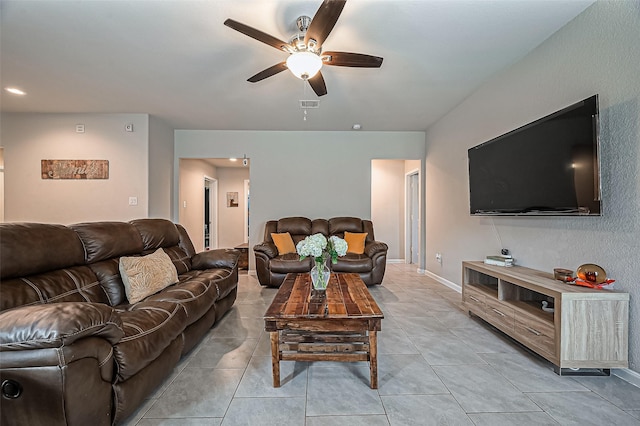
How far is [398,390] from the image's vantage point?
1.70 meters

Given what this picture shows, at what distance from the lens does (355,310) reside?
5.92ft

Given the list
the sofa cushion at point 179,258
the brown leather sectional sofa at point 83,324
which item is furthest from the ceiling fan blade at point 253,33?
the sofa cushion at point 179,258

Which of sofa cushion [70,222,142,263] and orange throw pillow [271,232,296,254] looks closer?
sofa cushion [70,222,142,263]

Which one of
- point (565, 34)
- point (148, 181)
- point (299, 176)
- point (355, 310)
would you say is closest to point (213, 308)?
point (355, 310)

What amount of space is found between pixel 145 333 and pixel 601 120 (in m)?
3.15

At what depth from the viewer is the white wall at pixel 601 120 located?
177cm

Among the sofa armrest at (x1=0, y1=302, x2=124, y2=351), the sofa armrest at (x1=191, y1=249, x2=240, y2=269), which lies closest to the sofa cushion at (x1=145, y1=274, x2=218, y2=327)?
the sofa armrest at (x1=191, y1=249, x2=240, y2=269)

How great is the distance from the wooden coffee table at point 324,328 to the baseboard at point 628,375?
1581 mm

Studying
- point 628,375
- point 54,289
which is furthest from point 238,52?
point 628,375

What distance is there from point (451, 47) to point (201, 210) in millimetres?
5650

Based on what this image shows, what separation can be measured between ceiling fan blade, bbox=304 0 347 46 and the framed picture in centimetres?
585

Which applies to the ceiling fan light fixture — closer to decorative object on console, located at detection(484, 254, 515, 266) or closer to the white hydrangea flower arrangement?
the white hydrangea flower arrangement

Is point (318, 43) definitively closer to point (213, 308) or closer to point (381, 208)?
point (213, 308)

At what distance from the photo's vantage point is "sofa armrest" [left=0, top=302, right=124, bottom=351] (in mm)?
1056
